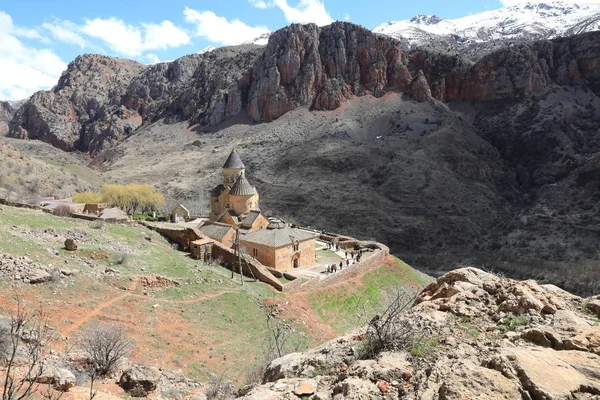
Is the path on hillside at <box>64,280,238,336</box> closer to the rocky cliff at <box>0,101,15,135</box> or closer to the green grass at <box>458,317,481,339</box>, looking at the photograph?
the green grass at <box>458,317,481,339</box>

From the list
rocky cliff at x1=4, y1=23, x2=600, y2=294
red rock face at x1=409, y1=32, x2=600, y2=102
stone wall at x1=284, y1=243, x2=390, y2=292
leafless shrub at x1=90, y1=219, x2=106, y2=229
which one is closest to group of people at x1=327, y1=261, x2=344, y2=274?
stone wall at x1=284, y1=243, x2=390, y2=292

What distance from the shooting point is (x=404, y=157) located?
71.1 metres

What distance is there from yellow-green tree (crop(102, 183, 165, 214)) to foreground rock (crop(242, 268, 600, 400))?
44196 mm

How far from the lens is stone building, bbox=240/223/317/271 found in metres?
27.5

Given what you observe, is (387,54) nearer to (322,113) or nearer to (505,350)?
(322,113)

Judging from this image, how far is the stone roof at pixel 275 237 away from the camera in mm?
27875

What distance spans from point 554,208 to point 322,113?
49869 mm

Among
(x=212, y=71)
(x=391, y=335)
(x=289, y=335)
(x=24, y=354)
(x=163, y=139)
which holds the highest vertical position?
(x=212, y=71)

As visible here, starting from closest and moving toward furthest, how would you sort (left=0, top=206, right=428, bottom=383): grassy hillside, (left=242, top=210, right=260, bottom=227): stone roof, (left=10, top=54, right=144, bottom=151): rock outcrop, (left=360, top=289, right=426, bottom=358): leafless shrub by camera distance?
1. (left=360, top=289, right=426, bottom=358): leafless shrub
2. (left=0, top=206, right=428, bottom=383): grassy hillside
3. (left=242, top=210, right=260, bottom=227): stone roof
4. (left=10, top=54, right=144, bottom=151): rock outcrop

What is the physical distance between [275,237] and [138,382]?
18.2 meters

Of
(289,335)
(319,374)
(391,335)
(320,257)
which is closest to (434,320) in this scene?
(391,335)

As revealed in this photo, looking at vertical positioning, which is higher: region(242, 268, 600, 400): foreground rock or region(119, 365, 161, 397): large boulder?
region(242, 268, 600, 400): foreground rock

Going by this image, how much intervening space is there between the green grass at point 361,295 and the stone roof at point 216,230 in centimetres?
815

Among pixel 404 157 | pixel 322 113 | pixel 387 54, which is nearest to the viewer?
pixel 404 157
